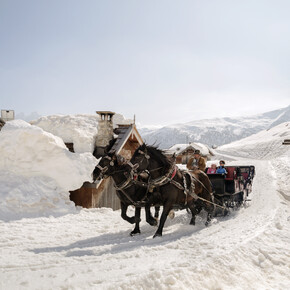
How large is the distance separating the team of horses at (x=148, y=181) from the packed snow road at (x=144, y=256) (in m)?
0.71

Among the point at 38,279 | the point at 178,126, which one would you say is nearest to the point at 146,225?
the point at 38,279

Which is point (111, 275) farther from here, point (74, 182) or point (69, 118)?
point (69, 118)

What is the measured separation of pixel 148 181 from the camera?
699 centimetres

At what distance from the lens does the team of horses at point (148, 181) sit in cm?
693

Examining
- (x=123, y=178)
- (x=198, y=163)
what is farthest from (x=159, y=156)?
(x=198, y=163)

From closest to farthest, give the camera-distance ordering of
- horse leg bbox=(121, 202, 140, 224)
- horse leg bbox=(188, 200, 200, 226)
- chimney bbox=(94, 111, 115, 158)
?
horse leg bbox=(121, 202, 140, 224) < horse leg bbox=(188, 200, 200, 226) < chimney bbox=(94, 111, 115, 158)

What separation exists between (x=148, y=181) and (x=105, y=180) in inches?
177

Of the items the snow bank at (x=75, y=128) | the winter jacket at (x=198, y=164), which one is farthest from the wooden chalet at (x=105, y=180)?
the winter jacket at (x=198, y=164)

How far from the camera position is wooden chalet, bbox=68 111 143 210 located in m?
10.2

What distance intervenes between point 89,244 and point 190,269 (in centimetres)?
264

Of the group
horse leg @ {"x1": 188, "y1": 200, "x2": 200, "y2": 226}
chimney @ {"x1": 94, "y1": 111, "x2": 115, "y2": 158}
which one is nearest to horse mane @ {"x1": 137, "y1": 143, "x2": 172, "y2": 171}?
horse leg @ {"x1": 188, "y1": 200, "x2": 200, "y2": 226}

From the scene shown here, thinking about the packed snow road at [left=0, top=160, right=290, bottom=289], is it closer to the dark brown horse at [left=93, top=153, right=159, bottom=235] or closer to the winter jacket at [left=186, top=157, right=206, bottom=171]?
the dark brown horse at [left=93, top=153, right=159, bottom=235]

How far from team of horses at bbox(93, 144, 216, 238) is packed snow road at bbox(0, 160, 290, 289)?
2.31 feet

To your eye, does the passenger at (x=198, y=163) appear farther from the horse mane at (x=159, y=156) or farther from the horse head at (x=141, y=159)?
the horse head at (x=141, y=159)
